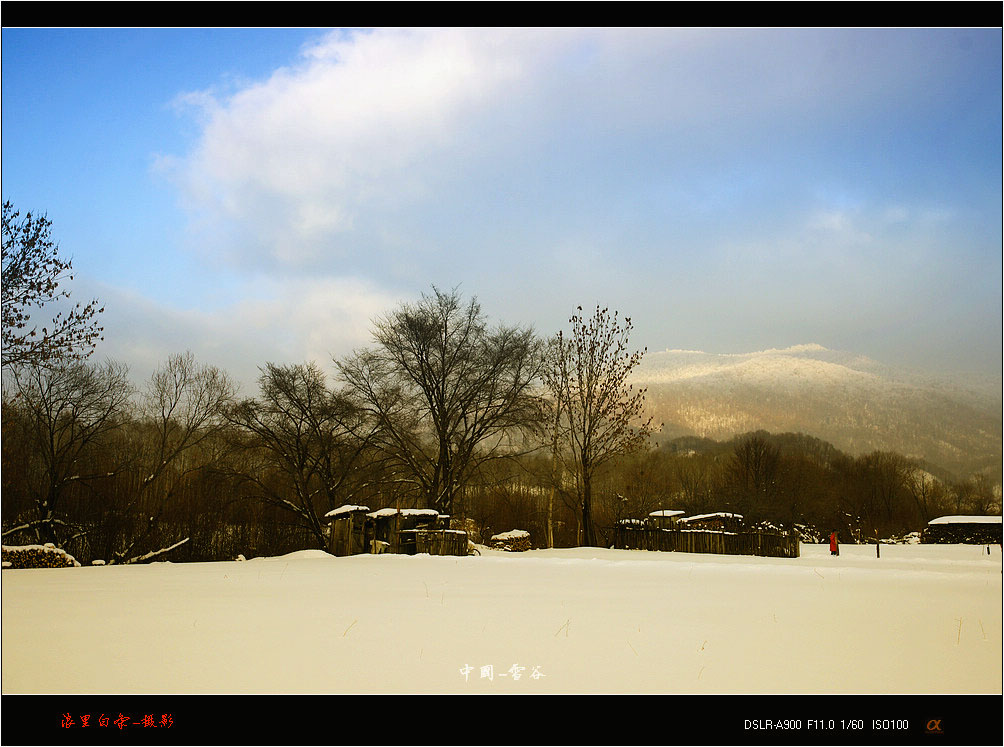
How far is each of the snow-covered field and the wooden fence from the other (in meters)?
9.99

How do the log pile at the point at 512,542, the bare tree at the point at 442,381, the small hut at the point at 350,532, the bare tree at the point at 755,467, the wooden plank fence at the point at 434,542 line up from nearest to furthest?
the wooden plank fence at the point at 434,542 < the small hut at the point at 350,532 < the log pile at the point at 512,542 < the bare tree at the point at 442,381 < the bare tree at the point at 755,467

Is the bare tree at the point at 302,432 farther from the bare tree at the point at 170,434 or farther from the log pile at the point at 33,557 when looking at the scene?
the log pile at the point at 33,557

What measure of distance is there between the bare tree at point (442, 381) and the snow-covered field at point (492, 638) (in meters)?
17.2

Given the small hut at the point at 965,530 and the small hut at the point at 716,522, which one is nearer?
the small hut at the point at 716,522

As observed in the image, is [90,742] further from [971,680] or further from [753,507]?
[753,507]

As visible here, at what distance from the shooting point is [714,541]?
17328 millimetres

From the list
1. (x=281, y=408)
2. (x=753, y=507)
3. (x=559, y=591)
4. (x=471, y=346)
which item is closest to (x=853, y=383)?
(x=753, y=507)

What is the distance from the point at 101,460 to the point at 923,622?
2680 cm

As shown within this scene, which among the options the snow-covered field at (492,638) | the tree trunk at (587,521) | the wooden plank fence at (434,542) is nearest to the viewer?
the snow-covered field at (492,638)

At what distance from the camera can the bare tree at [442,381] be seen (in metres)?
24.4

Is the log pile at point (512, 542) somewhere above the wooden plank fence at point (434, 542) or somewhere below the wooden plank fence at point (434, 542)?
below

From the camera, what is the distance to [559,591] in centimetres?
661

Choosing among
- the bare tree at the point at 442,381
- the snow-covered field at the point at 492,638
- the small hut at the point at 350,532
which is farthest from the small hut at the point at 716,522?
the snow-covered field at the point at 492,638

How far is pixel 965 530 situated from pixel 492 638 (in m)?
25.6
